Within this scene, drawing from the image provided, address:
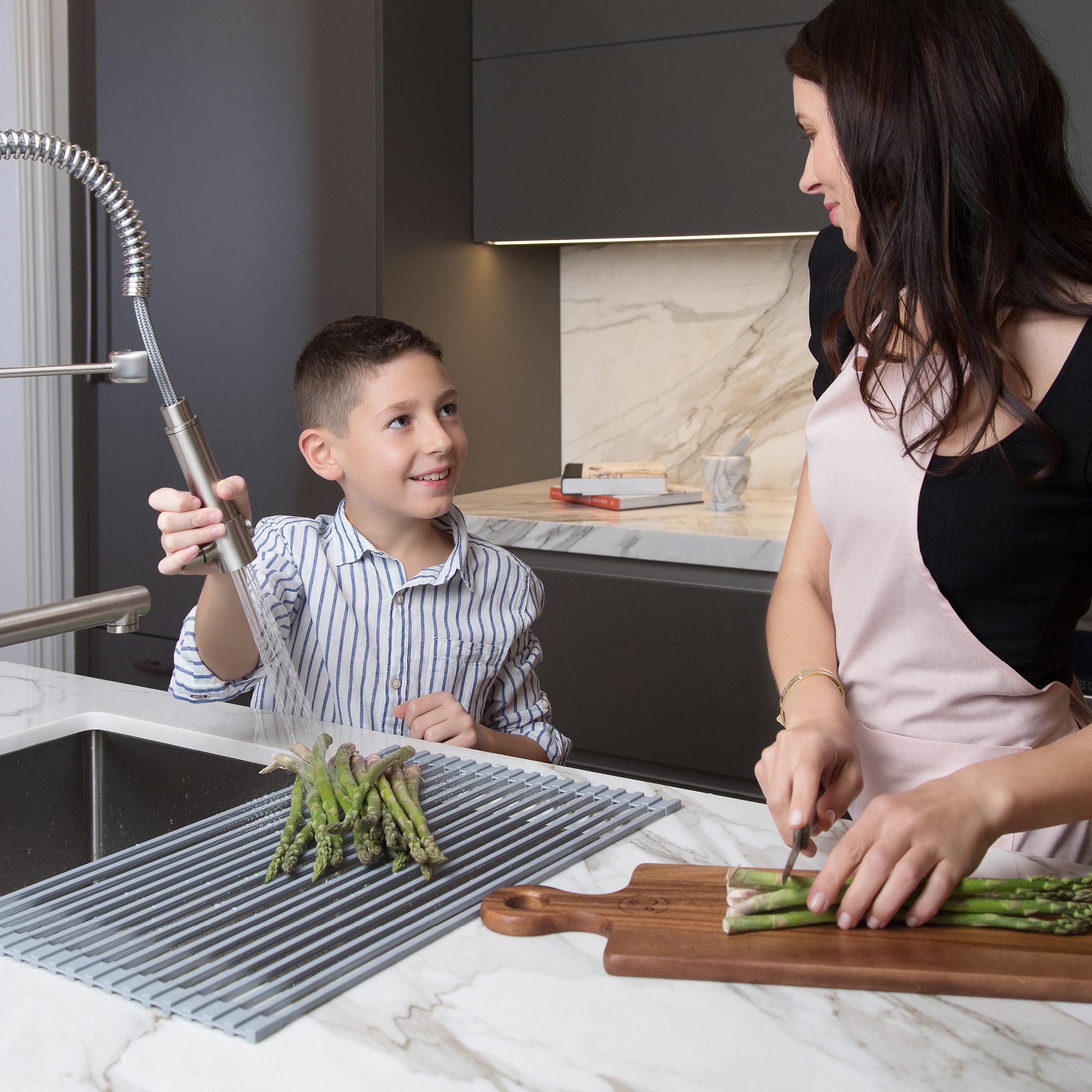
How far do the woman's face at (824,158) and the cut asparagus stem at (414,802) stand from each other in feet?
2.15

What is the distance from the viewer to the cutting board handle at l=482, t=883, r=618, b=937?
2.79 ft

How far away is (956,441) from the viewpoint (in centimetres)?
112

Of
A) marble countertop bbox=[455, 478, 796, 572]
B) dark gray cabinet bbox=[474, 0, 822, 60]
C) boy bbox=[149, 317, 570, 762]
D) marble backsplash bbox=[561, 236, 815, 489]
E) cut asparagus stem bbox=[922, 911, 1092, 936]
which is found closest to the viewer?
cut asparagus stem bbox=[922, 911, 1092, 936]

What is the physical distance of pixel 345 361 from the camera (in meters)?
1.67

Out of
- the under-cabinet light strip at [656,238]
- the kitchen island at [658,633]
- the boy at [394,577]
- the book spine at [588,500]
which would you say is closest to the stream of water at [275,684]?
the boy at [394,577]

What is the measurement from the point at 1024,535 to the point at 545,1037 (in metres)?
0.65

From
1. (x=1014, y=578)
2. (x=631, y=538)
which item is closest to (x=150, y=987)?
(x=1014, y=578)

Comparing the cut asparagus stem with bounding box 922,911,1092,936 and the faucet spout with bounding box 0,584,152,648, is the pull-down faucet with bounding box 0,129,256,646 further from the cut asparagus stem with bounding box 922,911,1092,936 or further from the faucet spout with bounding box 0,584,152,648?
the cut asparagus stem with bounding box 922,911,1092,936

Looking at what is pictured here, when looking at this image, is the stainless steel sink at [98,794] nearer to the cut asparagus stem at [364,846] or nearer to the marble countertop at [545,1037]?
the cut asparagus stem at [364,846]

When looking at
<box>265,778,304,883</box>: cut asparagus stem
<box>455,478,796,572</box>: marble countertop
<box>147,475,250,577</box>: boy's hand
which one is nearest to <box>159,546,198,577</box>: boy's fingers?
<box>147,475,250,577</box>: boy's hand

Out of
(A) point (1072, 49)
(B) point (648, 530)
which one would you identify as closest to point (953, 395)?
(B) point (648, 530)

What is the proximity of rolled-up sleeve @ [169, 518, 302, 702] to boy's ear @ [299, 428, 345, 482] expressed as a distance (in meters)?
0.10

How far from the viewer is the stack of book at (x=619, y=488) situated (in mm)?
2805

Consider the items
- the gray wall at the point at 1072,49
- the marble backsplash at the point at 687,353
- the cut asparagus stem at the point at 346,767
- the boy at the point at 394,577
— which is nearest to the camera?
the cut asparagus stem at the point at 346,767
